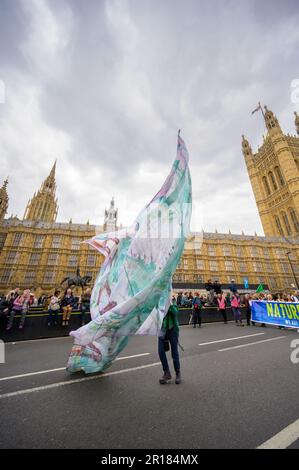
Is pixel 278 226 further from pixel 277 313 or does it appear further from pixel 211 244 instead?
pixel 277 313

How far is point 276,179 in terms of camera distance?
57.5 m

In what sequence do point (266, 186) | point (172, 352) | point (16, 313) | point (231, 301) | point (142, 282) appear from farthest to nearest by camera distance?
1. point (266, 186)
2. point (231, 301)
3. point (16, 313)
4. point (142, 282)
5. point (172, 352)

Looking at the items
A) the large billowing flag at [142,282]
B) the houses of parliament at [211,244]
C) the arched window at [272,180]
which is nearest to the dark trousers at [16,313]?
the large billowing flag at [142,282]

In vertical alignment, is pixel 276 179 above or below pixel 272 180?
below

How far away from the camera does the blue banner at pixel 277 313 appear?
903 centimetres

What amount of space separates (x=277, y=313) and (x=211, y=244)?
35.8 metres

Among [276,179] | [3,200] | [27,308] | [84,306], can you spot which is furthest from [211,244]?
→ [3,200]

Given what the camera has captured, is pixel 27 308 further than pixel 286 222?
No

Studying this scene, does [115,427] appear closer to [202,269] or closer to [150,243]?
[150,243]

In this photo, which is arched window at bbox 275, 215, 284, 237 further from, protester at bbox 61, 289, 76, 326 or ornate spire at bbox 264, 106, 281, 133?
protester at bbox 61, 289, 76, 326

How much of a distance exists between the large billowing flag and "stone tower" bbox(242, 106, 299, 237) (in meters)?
58.8

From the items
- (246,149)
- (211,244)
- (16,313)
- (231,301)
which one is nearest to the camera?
(16,313)

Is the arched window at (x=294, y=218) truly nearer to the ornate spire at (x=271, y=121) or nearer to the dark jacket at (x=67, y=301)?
the ornate spire at (x=271, y=121)

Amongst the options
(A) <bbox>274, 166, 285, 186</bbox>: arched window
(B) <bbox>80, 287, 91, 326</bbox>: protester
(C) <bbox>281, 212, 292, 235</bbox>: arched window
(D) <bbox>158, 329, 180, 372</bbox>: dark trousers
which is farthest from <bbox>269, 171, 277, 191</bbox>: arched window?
(D) <bbox>158, 329, 180, 372</bbox>: dark trousers
